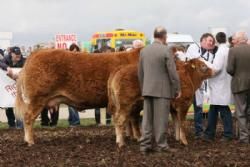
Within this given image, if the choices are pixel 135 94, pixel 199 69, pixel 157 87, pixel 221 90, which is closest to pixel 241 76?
pixel 221 90

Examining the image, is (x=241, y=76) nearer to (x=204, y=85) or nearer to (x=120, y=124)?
(x=204, y=85)

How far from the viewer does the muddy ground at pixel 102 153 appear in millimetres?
9875

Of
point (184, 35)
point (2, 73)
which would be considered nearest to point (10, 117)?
point (2, 73)

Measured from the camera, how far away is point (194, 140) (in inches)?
520

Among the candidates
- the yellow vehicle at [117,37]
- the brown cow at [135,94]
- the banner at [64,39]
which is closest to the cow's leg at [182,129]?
the brown cow at [135,94]

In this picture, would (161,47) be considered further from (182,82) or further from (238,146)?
(238,146)

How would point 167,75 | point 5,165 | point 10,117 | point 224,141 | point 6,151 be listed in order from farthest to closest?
1. point 10,117
2. point 224,141
3. point 6,151
4. point 167,75
5. point 5,165

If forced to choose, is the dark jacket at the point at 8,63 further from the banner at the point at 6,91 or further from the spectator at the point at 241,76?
the spectator at the point at 241,76

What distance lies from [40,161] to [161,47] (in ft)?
9.30

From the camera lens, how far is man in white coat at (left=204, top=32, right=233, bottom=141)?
12898 mm

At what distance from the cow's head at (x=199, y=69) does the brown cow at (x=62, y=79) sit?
1.12 m

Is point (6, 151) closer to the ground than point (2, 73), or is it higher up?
closer to the ground

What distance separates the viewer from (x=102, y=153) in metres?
11.2

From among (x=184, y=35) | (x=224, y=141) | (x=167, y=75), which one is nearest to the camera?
(x=167, y=75)
